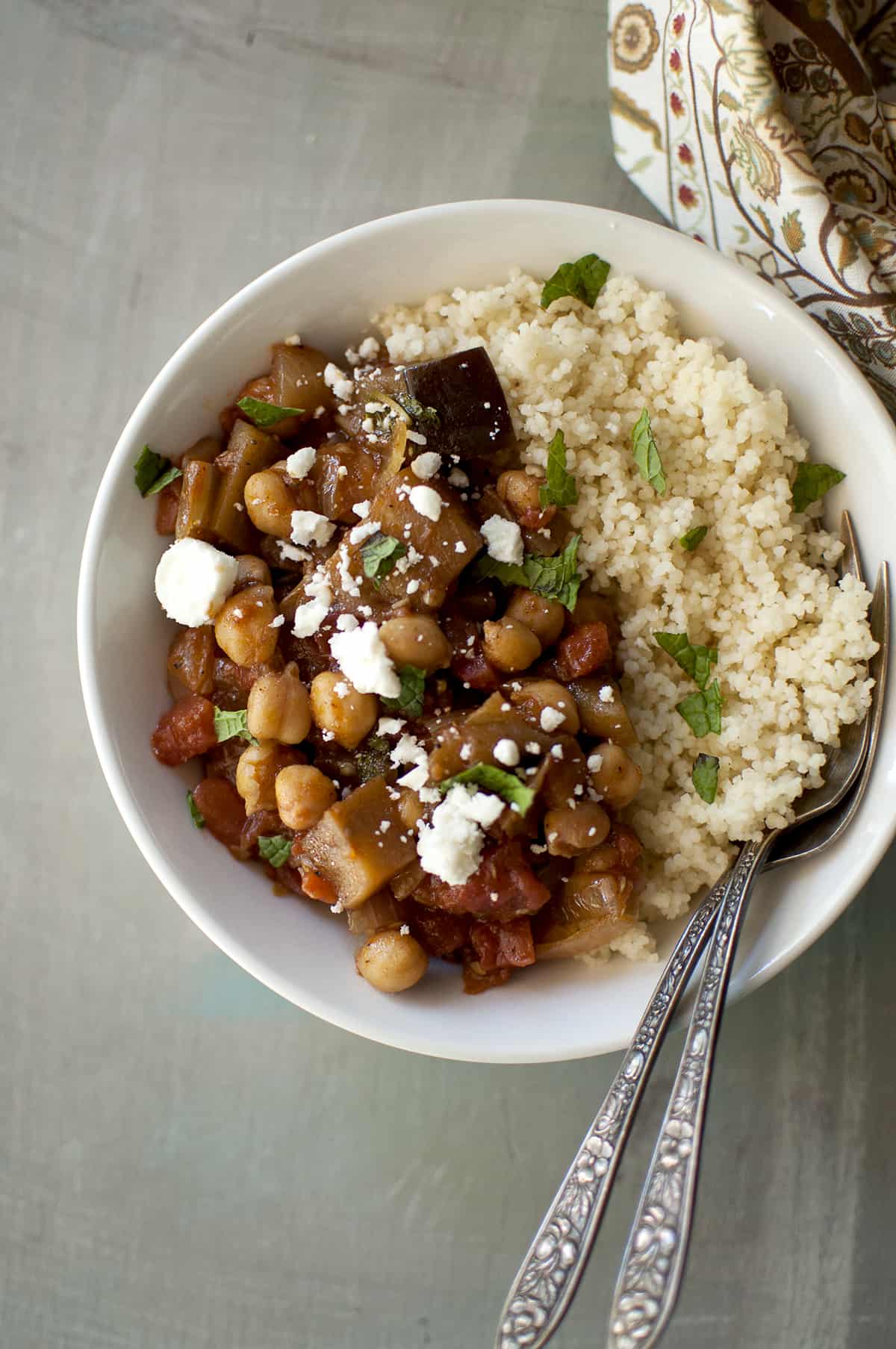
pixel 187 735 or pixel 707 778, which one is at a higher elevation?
pixel 707 778

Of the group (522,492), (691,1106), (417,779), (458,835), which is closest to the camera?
(691,1106)

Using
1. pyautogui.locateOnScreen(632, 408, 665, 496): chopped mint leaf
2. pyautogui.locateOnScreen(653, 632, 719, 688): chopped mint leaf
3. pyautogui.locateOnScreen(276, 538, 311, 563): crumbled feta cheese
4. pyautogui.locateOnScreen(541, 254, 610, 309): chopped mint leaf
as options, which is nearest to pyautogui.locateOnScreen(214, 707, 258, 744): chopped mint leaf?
pyautogui.locateOnScreen(276, 538, 311, 563): crumbled feta cheese

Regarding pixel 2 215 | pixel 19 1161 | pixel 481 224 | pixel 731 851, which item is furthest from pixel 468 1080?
pixel 2 215

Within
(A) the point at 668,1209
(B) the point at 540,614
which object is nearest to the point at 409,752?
(B) the point at 540,614

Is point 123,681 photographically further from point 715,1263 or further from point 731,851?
point 715,1263

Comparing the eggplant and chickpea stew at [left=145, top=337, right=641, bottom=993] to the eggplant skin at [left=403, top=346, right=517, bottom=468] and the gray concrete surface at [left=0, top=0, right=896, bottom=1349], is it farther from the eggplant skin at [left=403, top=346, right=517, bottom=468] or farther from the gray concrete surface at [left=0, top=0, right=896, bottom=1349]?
the gray concrete surface at [left=0, top=0, right=896, bottom=1349]

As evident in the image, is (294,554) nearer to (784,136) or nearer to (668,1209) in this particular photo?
(784,136)

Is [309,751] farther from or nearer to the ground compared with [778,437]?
nearer to the ground
